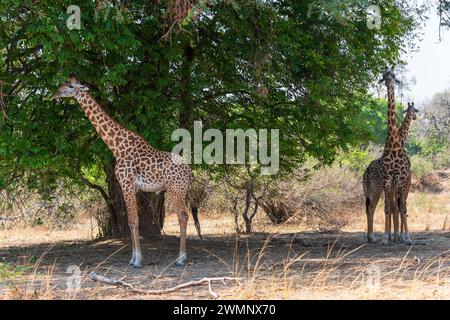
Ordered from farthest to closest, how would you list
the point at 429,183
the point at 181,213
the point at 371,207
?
the point at 429,183
the point at 371,207
the point at 181,213

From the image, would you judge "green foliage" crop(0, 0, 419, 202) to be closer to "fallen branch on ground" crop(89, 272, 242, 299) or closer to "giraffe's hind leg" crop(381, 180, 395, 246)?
"giraffe's hind leg" crop(381, 180, 395, 246)

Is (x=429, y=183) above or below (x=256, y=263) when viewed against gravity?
above

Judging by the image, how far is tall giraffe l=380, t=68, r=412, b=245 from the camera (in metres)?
13.0

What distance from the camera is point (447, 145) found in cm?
2875

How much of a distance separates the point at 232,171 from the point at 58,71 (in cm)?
540

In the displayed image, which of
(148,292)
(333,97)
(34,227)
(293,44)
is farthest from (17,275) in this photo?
(34,227)

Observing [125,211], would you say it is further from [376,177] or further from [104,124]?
[376,177]

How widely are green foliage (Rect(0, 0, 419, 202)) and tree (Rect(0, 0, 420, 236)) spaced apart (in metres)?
0.02

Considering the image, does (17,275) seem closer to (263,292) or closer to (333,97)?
(263,292)

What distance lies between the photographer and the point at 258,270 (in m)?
9.69

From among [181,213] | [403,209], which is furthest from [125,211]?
[403,209]

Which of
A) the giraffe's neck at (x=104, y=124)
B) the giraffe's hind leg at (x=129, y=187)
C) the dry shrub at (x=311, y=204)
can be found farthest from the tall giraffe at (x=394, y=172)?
the dry shrub at (x=311, y=204)

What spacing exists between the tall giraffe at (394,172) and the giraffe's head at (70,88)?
558 centimetres

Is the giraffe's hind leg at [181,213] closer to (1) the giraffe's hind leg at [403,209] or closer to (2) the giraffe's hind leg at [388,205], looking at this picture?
(2) the giraffe's hind leg at [388,205]
